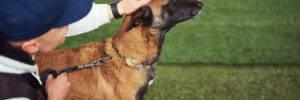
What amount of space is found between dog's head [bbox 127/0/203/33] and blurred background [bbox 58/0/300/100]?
781mm

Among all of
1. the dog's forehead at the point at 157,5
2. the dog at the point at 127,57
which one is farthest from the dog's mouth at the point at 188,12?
the dog's forehead at the point at 157,5

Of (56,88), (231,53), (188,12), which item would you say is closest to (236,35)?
(231,53)

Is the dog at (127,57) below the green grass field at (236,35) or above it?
above

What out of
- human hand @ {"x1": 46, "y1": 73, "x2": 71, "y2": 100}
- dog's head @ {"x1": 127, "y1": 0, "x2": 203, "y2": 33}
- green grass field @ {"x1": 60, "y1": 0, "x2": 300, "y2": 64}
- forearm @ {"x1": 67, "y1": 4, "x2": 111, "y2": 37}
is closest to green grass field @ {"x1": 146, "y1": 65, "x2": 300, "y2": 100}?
green grass field @ {"x1": 60, "y1": 0, "x2": 300, "y2": 64}

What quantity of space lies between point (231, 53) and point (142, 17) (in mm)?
2440

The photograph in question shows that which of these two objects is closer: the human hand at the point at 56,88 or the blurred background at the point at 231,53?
the human hand at the point at 56,88

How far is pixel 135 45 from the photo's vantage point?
2.14 metres

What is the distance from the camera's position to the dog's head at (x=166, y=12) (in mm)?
2094

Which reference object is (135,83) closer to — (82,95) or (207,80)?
(82,95)

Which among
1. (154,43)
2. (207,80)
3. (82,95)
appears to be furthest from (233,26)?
(82,95)

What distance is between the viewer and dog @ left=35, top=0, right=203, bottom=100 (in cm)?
208

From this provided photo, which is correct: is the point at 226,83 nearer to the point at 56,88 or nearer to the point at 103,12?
the point at 103,12

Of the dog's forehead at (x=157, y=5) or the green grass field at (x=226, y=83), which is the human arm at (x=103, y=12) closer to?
the dog's forehead at (x=157, y=5)

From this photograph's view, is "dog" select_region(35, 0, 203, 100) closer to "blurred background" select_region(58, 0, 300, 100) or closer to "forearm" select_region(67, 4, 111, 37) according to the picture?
"forearm" select_region(67, 4, 111, 37)
